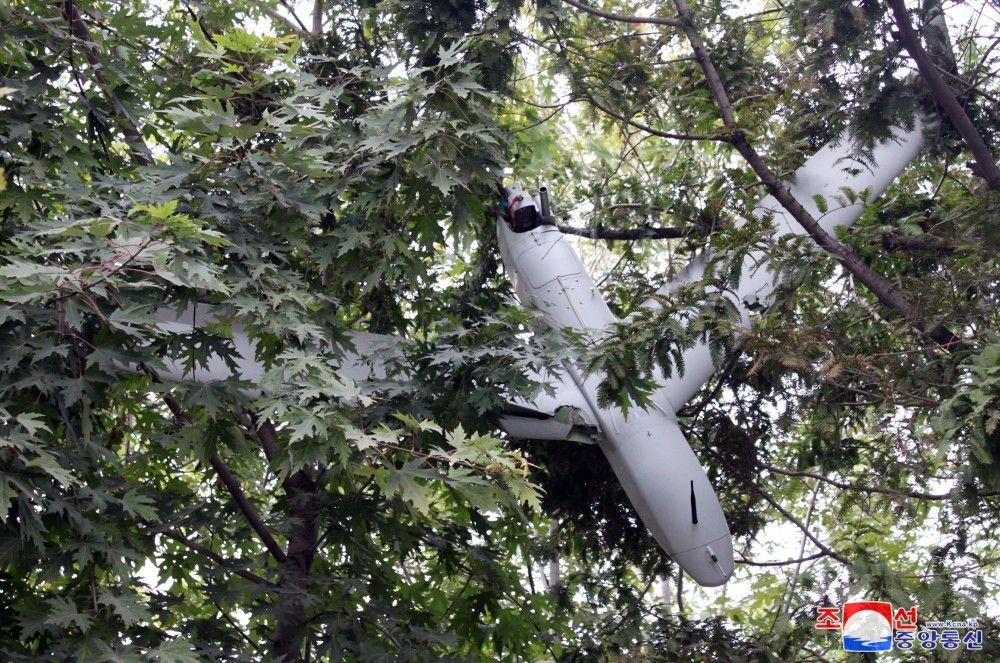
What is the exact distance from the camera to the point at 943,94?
13.3 ft

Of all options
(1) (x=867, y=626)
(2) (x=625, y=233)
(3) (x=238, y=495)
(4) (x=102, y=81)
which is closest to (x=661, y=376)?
(2) (x=625, y=233)

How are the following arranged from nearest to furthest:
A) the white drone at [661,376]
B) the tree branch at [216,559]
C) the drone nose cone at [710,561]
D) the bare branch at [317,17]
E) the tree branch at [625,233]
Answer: the tree branch at [216,559], the white drone at [661,376], the drone nose cone at [710,561], the tree branch at [625,233], the bare branch at [317,17]

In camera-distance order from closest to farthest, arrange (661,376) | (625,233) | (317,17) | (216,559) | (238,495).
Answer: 1. (216,559)
2. (238,495)
3. (661,376)
4. (625,233)
5. (317,17)

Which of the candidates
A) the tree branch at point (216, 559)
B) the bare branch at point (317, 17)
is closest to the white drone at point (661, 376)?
the tree branch at point (216, 559)

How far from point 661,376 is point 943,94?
5.40ft

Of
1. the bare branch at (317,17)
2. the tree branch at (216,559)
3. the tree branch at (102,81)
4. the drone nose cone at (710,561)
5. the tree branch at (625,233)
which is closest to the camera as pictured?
the tree branch at (216,559)

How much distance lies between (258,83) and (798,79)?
7.28 feet

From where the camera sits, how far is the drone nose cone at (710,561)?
15.3 feet

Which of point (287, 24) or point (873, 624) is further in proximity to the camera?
point (287, 24)

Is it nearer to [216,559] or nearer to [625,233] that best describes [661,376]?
[625,233]

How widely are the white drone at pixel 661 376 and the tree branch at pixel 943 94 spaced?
0.41 metres

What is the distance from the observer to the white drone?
14.8 ft

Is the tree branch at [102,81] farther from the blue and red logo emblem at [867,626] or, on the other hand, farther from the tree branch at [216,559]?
the blue and red logo emblem at [867,626]

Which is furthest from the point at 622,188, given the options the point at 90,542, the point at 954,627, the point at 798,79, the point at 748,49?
the point at 90,542
